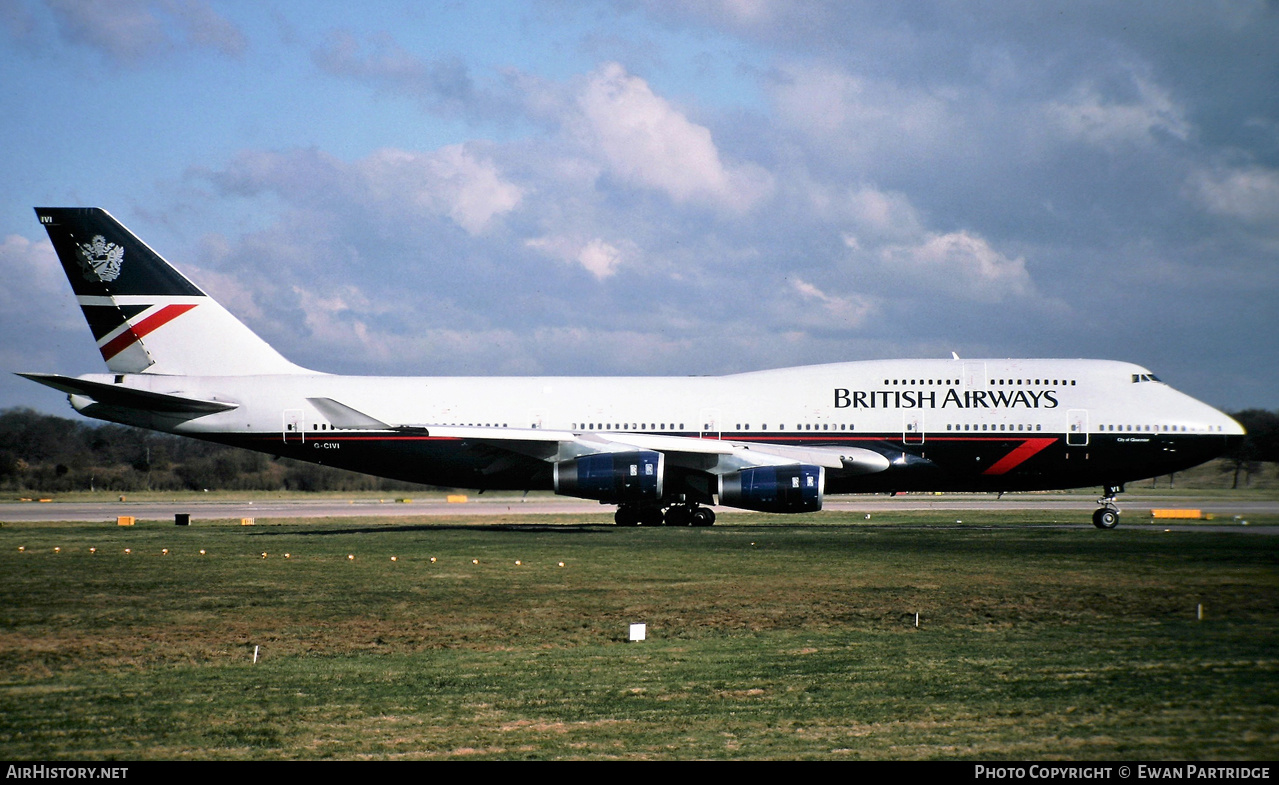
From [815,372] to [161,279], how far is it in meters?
21.9

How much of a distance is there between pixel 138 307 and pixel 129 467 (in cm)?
4439

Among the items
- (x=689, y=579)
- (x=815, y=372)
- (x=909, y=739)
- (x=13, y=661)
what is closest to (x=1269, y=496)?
(x=815, y=372)

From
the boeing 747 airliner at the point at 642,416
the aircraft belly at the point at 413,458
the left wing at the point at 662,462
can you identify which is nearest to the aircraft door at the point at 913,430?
the boeing 747 airliner at the point at 642,416

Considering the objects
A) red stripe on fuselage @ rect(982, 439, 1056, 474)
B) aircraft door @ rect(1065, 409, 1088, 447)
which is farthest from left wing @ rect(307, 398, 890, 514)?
aircraft door @ rect(1065, 409, 1088, 447)

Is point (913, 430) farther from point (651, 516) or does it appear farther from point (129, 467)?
point (129, 467)

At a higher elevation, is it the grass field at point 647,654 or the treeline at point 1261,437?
the treeline at point 1261,437

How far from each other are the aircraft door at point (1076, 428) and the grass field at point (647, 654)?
8.91m

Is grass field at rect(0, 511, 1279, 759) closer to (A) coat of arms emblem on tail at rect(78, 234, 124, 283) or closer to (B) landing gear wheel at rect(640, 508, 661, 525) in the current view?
(B) landing gear wheel at rect(640, 508, 661, 525)

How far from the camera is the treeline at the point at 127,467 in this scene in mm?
68500

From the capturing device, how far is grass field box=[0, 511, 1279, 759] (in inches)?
313

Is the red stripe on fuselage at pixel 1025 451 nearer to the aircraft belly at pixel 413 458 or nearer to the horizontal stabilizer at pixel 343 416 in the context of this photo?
the aircraft belly at pixel 413 458

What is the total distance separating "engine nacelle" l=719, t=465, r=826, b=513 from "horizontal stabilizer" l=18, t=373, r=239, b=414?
1678cm
